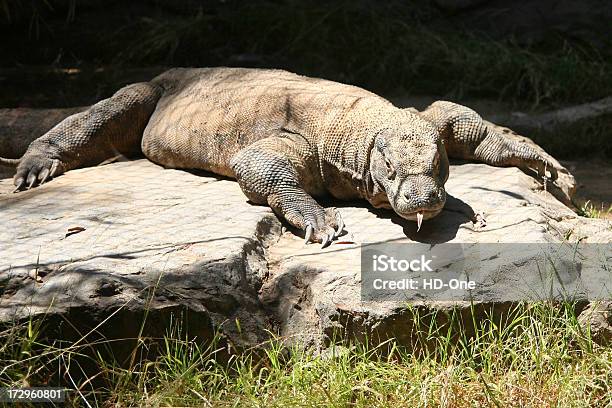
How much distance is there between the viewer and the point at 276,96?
654cm

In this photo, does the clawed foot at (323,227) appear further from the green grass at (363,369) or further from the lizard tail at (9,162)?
the lizard tail at (9,162)

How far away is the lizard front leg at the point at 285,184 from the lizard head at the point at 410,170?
39 centimetres

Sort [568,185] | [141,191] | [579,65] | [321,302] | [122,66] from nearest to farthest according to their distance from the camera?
1. [321,302]
2. [141,191]
3. [568,185]
4. [579,65]
5. [122,66]

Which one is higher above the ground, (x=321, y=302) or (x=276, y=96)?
(x=276, y=96)

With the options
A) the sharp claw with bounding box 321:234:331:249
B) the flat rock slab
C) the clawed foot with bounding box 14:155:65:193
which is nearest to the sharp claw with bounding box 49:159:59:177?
the clawed foot with bounding box 14:155:65:193

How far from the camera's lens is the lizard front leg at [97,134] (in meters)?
7.04

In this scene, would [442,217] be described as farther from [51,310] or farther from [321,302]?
[51,310]

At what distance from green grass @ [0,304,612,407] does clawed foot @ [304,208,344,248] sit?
0.84 meters

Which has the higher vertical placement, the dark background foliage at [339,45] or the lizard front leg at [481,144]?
the lizard front leg at [481,144]

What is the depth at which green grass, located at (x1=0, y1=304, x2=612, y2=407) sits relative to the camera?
4.22m

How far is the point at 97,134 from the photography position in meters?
7.20

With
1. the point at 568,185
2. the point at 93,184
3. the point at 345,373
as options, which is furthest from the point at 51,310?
the point at 568,185

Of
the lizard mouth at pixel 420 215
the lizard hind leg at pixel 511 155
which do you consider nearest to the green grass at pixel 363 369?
the lizard mouth at pixel 420 215

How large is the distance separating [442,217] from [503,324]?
1060 millimetres
